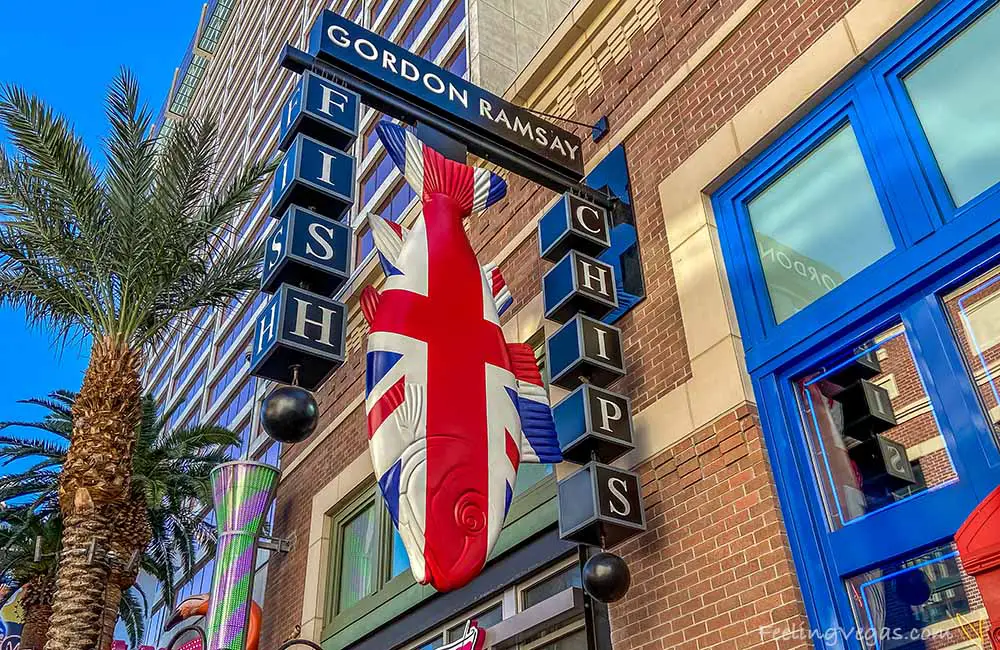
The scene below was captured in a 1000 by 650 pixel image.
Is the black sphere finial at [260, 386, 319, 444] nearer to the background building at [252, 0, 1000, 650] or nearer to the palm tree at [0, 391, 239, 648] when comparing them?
the background building at [252, 0, 1000, 650]

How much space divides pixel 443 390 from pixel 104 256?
956 centimetres

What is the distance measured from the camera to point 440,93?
8.75m

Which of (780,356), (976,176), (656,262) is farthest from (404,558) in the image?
(976,176)

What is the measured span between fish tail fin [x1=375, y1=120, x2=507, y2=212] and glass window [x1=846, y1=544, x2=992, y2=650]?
4.84 metres

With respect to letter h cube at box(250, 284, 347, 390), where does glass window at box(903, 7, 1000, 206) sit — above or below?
above

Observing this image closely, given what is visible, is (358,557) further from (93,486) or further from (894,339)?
(894,339)

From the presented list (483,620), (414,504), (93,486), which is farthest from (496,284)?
(93,486)

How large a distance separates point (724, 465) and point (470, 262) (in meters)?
2.88

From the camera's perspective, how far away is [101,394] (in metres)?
13.2

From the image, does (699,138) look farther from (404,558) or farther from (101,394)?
(101,394)

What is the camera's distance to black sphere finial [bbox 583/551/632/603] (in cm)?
693

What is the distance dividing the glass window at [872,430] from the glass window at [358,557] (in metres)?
7.10

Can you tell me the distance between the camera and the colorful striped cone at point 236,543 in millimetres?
13141

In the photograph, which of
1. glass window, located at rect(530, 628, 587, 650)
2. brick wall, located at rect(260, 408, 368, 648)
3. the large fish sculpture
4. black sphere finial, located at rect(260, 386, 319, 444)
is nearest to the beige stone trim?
brick wall, located at rect(260, 408, 368, 648)
